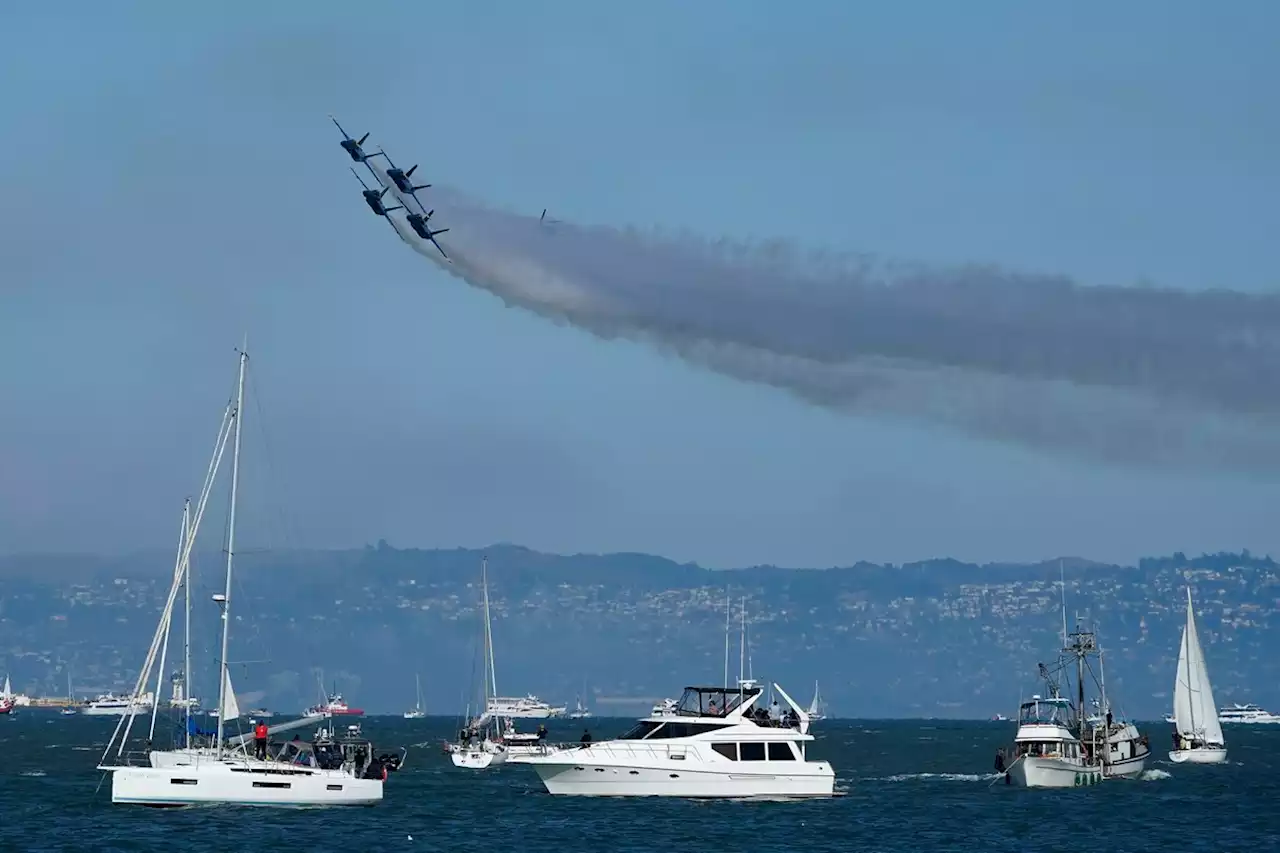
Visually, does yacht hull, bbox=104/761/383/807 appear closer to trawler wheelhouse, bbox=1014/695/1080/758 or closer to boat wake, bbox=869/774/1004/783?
trawler wheelhouse, bbox=1014/695/1080/758

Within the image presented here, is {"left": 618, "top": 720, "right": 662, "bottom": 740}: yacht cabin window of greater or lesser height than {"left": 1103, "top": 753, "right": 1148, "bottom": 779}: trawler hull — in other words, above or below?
above

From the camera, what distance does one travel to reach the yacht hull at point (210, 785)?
284 ft

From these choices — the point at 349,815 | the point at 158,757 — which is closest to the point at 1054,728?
the point at 349,815

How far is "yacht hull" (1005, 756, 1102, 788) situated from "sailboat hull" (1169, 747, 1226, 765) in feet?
164

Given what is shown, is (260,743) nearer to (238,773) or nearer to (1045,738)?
(238,773)

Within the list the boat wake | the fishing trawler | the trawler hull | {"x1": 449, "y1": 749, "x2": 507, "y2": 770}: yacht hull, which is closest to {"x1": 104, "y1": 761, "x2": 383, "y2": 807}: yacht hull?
the fishing trawler

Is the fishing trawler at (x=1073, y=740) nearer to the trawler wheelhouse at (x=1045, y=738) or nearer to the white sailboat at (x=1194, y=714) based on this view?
the trawler wheelhouse at (x=1045, y=738)

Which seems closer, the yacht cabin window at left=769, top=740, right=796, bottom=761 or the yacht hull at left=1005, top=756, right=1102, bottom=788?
the yacht cabin window at left=769, top=740, right=796, bottom=761

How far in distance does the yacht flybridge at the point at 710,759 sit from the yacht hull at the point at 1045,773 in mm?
23778

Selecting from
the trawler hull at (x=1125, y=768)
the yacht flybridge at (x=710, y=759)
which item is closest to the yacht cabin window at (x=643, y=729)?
the yacht flybridge at (x=710, y=759)

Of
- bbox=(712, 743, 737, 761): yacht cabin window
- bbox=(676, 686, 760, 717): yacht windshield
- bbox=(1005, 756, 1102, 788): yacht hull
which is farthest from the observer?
bbox=(1005, 756, 1102, 788): yacht hull

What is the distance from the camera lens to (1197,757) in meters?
165

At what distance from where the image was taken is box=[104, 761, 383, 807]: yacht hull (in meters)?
86.7

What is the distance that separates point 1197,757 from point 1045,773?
2170 inches
